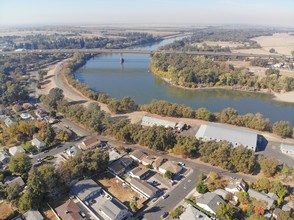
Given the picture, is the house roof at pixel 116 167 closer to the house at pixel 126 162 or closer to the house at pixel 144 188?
the house at pixel 126 162

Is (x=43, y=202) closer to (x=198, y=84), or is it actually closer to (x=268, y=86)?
(x=198, y=84)

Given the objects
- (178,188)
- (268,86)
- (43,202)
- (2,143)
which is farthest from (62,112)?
(268,86)

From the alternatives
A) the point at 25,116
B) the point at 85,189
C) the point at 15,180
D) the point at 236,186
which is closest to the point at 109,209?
the point at 85,189

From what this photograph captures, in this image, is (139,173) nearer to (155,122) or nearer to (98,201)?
(98,201)

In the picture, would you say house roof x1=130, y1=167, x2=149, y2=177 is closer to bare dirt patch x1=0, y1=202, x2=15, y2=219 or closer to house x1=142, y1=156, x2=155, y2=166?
house x1=142, y1=156, x2=155, y2=166

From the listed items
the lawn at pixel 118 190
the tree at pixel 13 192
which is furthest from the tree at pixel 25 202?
the lawn at pixel 118 190

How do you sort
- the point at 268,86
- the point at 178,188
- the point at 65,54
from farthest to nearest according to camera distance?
the point at 65,54
the point at 268,86
the point at 178,188

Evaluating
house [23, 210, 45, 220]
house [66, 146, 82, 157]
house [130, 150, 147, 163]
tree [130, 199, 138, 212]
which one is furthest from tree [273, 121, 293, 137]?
house [23, 210, 45, 220]
